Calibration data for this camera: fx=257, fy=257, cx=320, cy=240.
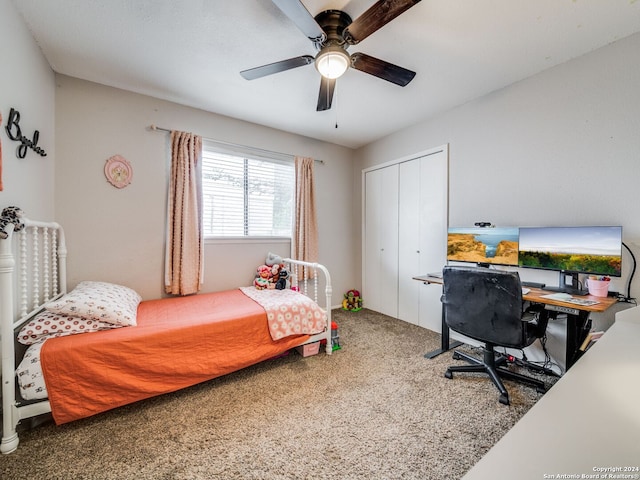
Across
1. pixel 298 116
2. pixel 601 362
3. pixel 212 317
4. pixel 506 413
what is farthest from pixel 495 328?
pixel 298 116

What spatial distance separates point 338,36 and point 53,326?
241cm

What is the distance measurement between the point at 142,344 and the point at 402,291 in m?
2.72

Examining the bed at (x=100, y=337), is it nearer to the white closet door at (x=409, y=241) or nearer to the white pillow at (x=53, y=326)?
the white pillow at (x=53, y=326)

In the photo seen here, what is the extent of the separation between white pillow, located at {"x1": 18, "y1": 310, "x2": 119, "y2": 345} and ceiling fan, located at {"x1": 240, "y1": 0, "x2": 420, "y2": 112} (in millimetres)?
1901

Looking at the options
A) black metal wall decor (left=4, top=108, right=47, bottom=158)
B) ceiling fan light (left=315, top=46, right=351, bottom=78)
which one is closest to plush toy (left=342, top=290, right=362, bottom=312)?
ceiling fan light (left=315, top=46, right=351, bottom=78)

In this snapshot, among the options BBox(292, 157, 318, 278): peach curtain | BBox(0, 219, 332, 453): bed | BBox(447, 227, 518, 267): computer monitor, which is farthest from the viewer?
BBox(292, 157, 318, 278): peach curtain

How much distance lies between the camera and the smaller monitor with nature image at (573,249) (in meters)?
1.66

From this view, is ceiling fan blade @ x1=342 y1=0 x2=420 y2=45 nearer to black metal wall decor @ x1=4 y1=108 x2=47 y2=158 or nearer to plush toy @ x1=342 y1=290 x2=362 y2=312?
black metal wall decor @ x1=4 y1=108 x2=47 y2=158

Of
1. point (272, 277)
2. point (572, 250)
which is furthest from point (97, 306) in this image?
point (572, 250)

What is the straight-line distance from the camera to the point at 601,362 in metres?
0.69

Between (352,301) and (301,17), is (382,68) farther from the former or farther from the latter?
(352,301)

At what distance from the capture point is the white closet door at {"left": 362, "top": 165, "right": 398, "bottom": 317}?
3.36 metres

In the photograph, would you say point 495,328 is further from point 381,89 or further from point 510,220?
point 381,89

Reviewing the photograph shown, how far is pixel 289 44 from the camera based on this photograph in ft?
5.87
